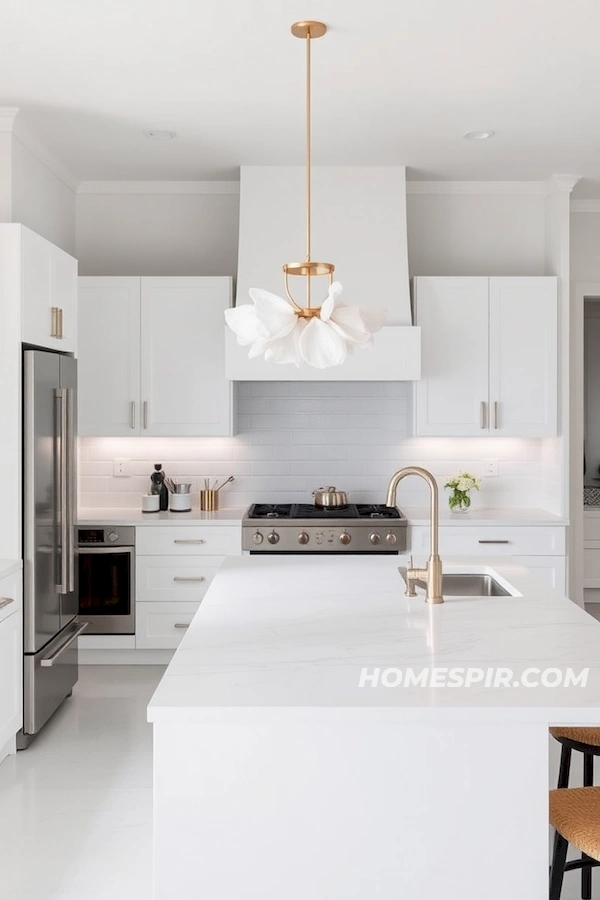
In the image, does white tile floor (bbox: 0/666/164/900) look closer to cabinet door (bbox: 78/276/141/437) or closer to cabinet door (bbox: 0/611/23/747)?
cabinet door (bbox: 0/611/23/747)

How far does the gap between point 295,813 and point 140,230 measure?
4.25 meters

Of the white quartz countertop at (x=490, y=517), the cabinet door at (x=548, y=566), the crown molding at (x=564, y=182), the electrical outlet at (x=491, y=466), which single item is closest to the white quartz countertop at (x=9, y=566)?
the white quartz countertop at (x=490, y=517)

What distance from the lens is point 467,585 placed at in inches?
126

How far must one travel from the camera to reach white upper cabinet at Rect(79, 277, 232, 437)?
5062mm

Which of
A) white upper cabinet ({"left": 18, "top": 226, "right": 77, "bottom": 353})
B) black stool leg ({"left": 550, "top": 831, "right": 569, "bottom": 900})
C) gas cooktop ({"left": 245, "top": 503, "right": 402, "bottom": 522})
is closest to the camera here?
black stool leg ({"left": 550, "top": 831, "right": 569, "bottom": 900})

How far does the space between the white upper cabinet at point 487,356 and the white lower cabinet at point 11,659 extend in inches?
98.4

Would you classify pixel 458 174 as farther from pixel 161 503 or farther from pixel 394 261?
pixel 161 503

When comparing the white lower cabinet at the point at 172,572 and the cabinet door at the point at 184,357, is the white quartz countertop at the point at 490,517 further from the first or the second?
the cabinet door at the point at 184,357

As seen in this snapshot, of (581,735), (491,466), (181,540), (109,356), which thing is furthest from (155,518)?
(581,735)

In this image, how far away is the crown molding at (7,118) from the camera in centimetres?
399

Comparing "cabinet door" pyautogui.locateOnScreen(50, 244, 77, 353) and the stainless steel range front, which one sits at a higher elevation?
"cabinet door" pyautogui.locateOnScreen(50, 244, 77, 353)

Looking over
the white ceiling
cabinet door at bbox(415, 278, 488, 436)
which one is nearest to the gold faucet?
the white ceiling

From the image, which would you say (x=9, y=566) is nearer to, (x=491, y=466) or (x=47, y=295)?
(x=47, y=295)

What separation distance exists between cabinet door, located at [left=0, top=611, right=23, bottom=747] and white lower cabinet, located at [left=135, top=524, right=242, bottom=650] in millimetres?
1205
